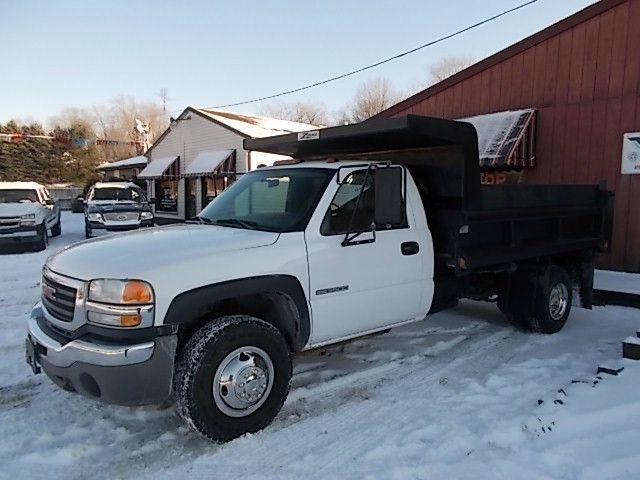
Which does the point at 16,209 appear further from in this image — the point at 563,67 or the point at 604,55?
the point at 604,55

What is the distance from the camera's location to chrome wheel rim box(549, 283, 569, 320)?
6148 millimetres

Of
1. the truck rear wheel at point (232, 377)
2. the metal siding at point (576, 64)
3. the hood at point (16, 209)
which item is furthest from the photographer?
the hood at point (16, 209)

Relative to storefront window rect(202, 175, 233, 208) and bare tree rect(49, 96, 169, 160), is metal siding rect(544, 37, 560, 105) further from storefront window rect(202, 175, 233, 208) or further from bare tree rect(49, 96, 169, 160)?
bare tree rect(49, 96, 169, 160)

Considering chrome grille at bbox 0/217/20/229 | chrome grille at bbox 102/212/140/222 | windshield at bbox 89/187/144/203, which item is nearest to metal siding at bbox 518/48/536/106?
chrome grille at bbox 102/212/140/222

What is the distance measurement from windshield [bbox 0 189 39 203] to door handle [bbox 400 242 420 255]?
1303 centimetres

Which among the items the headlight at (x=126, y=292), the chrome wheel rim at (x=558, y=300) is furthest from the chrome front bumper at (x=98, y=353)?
the chrome wheel rim at (x=558, y=300)

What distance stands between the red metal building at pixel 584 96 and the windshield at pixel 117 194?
439 inches

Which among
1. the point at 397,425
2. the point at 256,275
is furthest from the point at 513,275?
the point at 256,275

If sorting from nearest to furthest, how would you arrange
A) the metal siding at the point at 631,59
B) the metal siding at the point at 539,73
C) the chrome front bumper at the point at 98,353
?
the chrome front bumper at the point at 98,353 < the metal siding at the point at 631,59 < the metal siding at the point at 539,73

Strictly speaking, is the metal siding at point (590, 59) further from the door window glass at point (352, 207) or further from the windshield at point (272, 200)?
the windshield at point (272, 200)

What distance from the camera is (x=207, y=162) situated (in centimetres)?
2294

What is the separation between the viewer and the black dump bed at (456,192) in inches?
184

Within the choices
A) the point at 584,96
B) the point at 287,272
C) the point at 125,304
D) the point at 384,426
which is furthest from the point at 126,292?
the point at 584,96

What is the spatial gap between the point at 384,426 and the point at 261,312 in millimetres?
1290
